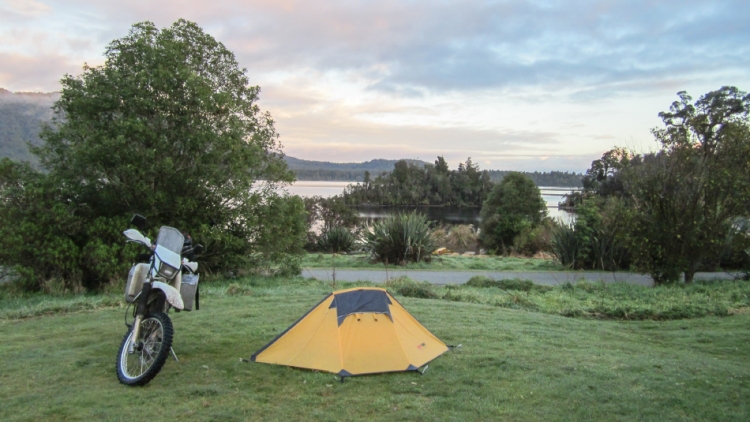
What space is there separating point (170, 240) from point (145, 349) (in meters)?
1.09

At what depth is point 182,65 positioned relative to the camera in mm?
13453

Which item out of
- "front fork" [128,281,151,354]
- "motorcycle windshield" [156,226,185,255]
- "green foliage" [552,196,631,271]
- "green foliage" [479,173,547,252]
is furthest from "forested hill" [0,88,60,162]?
"front fork" [128,281,151,354]

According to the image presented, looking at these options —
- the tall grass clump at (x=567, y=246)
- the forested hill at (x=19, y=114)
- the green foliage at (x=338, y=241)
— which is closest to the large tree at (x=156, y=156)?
the tall grass clump at (x=567, y=246)

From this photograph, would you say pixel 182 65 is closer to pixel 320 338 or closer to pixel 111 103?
pixel 111 103

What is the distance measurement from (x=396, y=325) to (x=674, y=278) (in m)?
9.75

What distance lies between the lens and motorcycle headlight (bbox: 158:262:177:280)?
525cm

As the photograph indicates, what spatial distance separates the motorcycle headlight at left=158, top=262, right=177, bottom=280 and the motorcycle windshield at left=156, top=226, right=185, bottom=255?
0.20 metres

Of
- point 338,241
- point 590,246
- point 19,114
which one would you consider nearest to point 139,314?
point 590,246

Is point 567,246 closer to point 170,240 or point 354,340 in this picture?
point 354,340

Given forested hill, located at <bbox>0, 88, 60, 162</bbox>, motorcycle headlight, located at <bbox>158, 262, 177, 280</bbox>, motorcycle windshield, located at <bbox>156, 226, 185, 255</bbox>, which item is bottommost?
motorcycle headlight, located at <bbox>158, 262, 177, 280</bbox>

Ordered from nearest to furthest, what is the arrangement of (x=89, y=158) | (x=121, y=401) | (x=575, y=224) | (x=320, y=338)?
(x=121, y=401) < (x=320, y=338) < (x=89, y=158) < (x=575, y=224)

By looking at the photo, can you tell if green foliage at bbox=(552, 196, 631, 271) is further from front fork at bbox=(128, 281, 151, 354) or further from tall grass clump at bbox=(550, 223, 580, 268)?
front fork at bbox=(128, 281, 151, 354)

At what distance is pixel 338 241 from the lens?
2445 centimetres

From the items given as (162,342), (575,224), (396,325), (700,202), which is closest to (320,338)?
(396,325)
